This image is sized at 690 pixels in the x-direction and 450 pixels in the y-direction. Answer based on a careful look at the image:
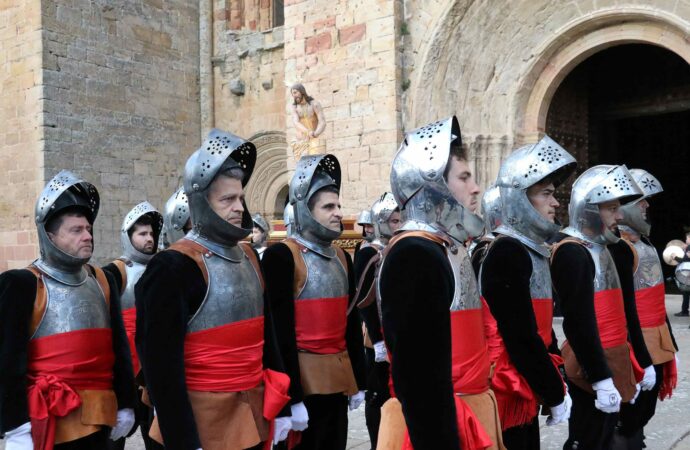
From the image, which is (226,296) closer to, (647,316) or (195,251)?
(195,251)

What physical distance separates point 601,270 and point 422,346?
2.03 meters

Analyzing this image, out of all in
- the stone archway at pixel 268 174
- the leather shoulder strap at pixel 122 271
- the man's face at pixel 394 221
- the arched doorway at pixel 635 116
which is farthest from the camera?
the stone archway at pixel 268 174

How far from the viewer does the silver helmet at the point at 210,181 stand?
9.63 ft

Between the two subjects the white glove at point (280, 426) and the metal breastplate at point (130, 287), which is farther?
the metal breastplate at point (130, 287)

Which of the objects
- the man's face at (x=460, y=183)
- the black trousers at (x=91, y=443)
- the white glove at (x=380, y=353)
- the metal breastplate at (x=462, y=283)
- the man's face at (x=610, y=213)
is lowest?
the black trousers at (x=91, y=443)

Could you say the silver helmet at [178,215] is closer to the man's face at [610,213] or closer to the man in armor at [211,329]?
the man in armor at [211,329]

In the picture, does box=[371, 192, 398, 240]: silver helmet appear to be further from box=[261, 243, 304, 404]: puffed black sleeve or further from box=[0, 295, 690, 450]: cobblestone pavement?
box=[261, 243, 304, 404]: puffed black sleeve

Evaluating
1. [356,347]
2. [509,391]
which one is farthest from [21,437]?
[509,391]

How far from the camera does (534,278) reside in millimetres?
3363

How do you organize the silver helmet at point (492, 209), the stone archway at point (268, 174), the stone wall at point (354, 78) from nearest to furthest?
1. the silver helmet at point (492, 209)
2. the stone wall at point (354, 78)
3. the stone archway at point (268, 174)

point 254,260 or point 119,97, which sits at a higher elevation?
point 119,97

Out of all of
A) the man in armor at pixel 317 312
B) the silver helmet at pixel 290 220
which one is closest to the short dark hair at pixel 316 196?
the man in armor at pixel 317 312

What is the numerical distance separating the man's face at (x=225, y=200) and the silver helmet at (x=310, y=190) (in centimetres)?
108

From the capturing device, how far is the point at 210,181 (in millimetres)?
2973
